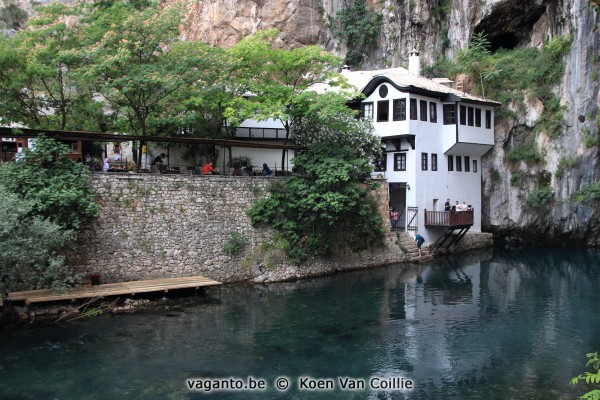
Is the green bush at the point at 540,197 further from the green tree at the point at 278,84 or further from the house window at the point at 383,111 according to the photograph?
the green tree at the point at 278,84

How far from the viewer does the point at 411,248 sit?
32812mm

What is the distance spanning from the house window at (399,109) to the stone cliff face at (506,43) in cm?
978

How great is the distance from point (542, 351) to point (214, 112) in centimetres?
2060

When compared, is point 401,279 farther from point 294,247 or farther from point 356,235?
point 294,247

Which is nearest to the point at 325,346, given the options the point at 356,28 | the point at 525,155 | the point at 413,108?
the point at 413,108

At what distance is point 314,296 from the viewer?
2336cm

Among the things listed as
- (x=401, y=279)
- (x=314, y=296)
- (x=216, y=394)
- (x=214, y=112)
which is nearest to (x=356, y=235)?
(x=401, y=279)

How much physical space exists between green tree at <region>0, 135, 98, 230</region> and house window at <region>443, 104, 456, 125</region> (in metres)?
23.8

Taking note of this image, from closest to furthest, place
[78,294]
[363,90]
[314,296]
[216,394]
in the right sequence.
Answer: [216,394]
[78,294]
[314,296]
[363,90]

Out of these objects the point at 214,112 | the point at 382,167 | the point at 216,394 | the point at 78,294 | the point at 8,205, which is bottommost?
the point at 216,394

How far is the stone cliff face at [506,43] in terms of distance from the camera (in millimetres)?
36562

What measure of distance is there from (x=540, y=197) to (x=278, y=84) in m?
20.6

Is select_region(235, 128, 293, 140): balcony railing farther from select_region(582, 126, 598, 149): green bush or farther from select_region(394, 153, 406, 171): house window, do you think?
select_region(582, 126, 598, 149): green bush

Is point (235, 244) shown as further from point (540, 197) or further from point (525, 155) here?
point (525, 155)
